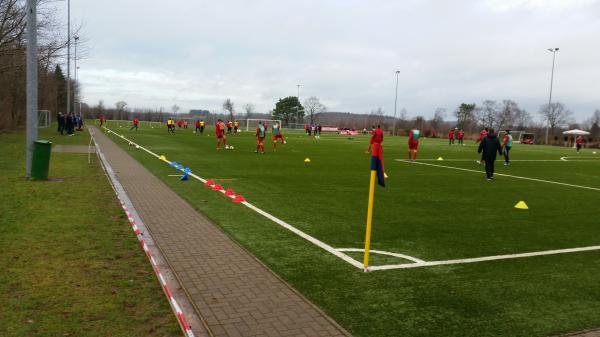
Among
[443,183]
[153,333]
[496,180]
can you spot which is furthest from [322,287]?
[496,180]

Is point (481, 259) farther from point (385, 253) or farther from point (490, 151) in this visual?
point (490, 151)

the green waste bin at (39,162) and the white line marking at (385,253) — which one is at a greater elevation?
the green waste bin at (39,162)

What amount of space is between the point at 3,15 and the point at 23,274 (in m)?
25.9

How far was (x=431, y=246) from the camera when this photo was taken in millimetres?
7164

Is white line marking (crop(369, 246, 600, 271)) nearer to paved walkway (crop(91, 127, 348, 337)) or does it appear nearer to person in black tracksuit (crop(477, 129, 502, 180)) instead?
paved walkway (crop(91, 127, 348, 337))

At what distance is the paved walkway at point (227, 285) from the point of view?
4195 millimetres

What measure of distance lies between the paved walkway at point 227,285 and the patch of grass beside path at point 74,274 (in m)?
0.39

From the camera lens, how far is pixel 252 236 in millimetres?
7340

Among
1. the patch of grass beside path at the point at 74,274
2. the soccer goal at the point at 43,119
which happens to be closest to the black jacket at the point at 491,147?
the patch of grass beside path at the point at 74,274

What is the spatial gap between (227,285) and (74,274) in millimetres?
1781

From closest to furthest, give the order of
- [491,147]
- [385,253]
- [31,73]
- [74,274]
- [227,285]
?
[227,285]
[74,274]
[385,253]
[31,73]
[491,147]

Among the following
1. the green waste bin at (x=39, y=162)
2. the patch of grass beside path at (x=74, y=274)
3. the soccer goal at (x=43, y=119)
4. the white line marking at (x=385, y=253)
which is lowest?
the patch of grass beside path at (x=74, y=274)

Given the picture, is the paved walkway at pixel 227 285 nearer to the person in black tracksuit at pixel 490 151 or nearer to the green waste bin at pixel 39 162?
the green waste bin at pixel 39 162

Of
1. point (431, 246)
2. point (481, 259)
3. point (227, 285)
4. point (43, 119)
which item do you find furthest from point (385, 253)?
point (43, 119)
